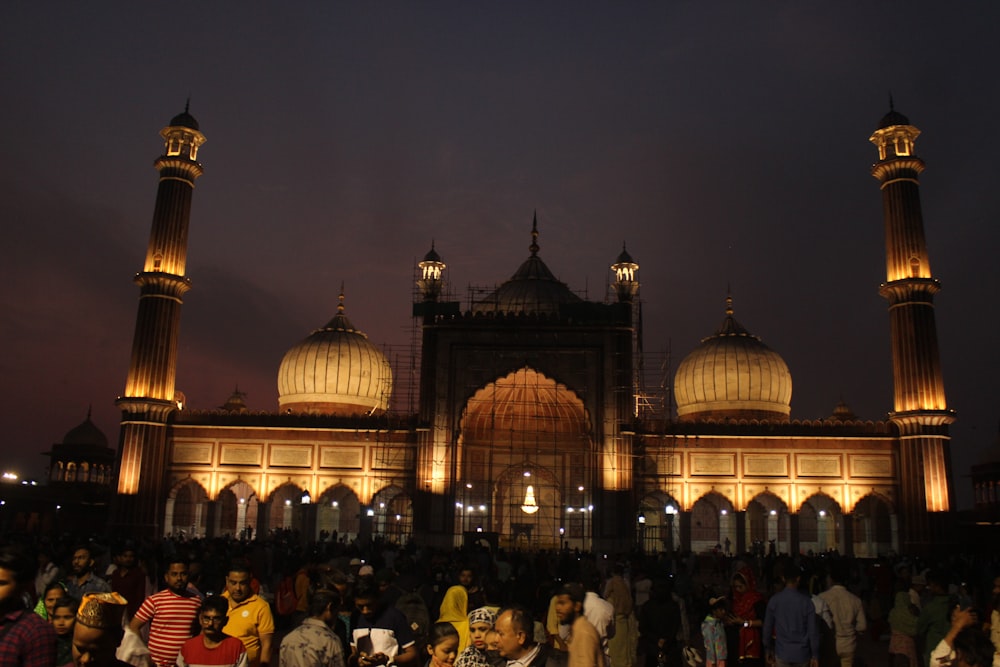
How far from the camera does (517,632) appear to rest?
430 centimetres

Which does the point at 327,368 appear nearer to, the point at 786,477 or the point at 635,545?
the point at 635,545

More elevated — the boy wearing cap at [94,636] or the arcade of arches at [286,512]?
the arcade of arches at [286,512]

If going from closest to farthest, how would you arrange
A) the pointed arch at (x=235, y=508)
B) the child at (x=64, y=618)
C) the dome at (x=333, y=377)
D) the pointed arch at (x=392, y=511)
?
1. the child at (x=64, y=618)
2. the pointed arch at (x=392, y=511)
3. the pointed arch at (x=235, y=508)
4. the dome at (x=333, y=377)

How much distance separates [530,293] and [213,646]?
2867 centimetres

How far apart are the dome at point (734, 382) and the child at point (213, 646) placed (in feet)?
92.5

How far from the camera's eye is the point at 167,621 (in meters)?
5.31

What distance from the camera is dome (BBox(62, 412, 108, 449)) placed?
39.2 m

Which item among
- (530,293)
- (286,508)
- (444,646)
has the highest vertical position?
(530,293)

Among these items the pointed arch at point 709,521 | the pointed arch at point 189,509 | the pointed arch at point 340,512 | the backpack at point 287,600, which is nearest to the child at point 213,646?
the backpack at point 287,600

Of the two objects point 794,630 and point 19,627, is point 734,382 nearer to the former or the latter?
point 794,630

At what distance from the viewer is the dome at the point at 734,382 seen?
3216 centimetres

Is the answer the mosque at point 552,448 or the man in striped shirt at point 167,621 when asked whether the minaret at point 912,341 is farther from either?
the man in striped shirt at point 167,621

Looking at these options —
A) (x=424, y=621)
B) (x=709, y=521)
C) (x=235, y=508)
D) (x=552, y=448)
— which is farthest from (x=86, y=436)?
(x=424, y=621)

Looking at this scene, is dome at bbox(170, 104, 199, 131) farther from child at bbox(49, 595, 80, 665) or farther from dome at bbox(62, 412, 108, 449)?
child at bbox(49, 595, 80, 665)
